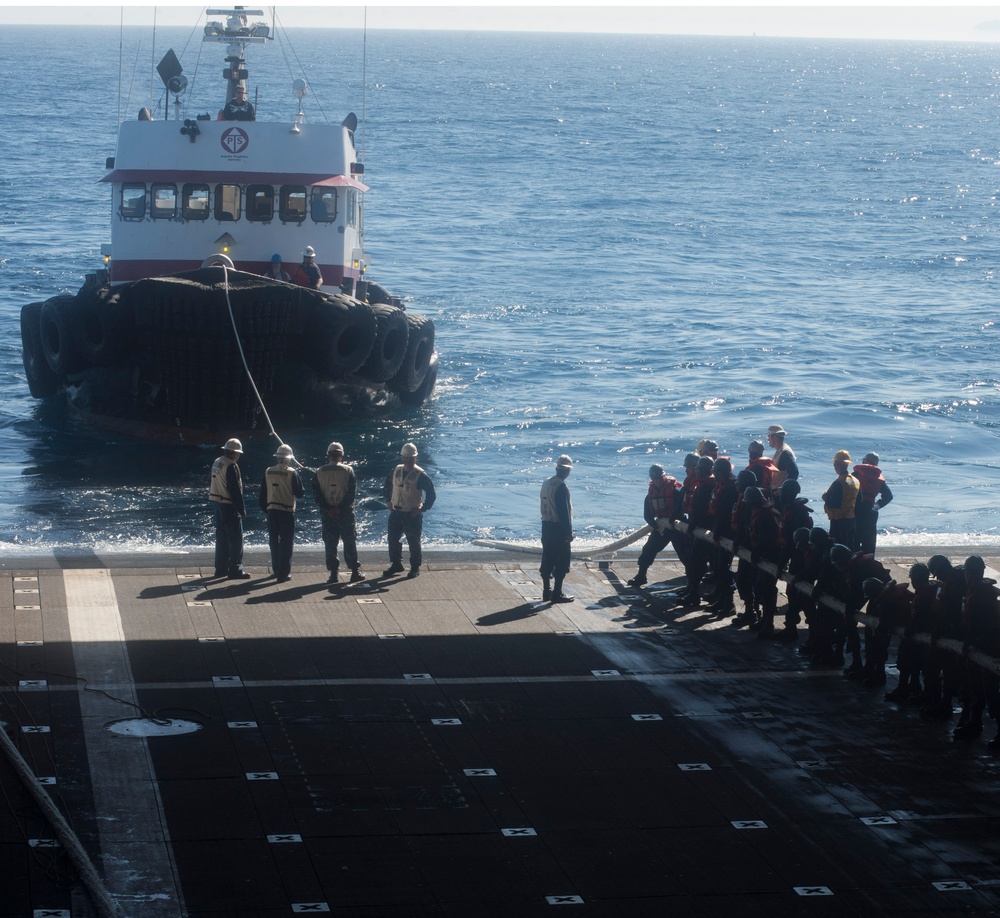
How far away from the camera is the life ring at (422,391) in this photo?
25.5 meters

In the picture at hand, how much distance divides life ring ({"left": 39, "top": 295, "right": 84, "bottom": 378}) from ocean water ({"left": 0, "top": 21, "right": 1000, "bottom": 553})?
1145mm

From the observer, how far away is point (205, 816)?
8.41 metres

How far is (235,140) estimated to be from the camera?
23.2 metres

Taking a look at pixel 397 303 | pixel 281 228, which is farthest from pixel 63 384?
pixel 397 303

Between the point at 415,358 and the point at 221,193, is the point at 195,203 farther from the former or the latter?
the point at 415,358

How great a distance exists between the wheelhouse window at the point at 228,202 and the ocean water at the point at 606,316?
372cm

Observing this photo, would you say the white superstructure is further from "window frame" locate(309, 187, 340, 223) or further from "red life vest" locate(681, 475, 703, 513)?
"red life vest" locate(681, 475, 703, 513)

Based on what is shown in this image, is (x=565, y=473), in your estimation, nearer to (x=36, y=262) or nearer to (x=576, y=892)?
(x=576, y=892)

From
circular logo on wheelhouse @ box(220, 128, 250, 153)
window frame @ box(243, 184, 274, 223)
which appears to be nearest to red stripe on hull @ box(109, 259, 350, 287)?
window frame @ box(243, 184, 274, 223)

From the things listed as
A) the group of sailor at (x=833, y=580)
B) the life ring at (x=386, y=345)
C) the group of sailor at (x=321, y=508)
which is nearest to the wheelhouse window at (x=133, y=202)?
the life ring at (x=386, y=345)

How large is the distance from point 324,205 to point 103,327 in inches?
171

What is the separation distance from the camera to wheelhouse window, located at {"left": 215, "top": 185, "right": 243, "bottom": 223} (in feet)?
76.3

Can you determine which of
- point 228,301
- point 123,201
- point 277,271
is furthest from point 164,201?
point 228,301

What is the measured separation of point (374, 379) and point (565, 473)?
35.6 feet
